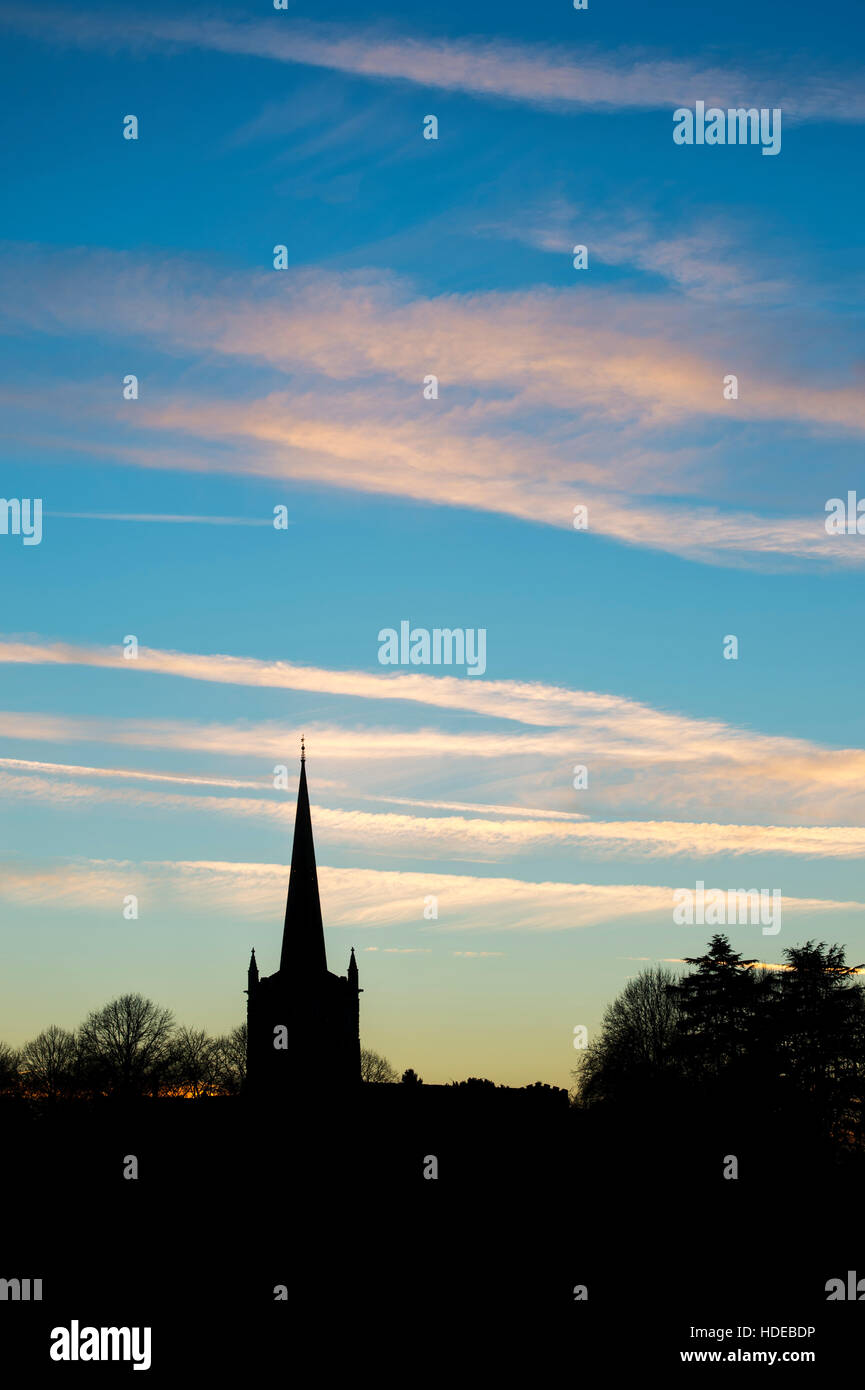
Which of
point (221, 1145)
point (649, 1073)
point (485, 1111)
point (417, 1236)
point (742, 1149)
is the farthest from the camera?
point (649, 1073)

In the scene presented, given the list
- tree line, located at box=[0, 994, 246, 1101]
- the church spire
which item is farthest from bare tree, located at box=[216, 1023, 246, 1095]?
the church spire

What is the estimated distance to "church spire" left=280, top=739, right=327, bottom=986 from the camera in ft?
283

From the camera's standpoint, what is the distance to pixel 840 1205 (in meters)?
48.9

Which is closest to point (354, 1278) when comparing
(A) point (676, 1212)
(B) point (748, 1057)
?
(A) point (676, 1212)

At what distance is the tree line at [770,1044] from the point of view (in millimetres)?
67875

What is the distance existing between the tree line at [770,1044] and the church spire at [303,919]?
1855cm

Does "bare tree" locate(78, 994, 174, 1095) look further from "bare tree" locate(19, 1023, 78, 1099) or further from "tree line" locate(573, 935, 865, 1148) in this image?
"tree line" locate(573, 935, 865, 1148)

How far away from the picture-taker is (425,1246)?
163 ft

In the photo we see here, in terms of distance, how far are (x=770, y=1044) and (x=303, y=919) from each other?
28.2m

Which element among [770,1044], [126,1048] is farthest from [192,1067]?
[770,1044]

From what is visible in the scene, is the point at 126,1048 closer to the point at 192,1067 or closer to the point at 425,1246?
the point at 192,1067

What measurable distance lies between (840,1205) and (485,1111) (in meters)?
21.7

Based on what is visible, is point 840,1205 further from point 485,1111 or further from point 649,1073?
point 649,1073

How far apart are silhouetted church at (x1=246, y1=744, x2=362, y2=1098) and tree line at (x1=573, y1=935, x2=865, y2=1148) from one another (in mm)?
15407
